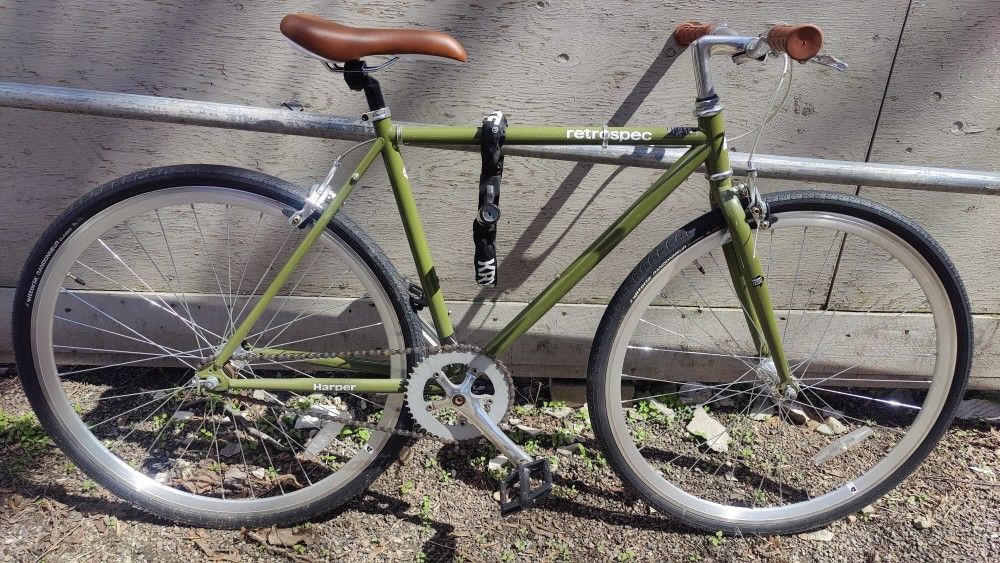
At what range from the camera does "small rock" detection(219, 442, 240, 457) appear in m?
2.66

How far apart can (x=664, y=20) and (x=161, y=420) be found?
7.72 feet

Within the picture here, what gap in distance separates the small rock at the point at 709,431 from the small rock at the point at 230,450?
176 cm

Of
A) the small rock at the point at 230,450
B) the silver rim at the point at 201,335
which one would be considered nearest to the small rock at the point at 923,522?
the silver rim at the point at 201,335

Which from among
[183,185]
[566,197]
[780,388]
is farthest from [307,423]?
[780,388]

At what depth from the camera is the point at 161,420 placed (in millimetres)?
2742

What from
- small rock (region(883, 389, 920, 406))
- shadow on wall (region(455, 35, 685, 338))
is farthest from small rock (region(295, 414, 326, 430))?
small rock (region(883, 389, 920, 406))

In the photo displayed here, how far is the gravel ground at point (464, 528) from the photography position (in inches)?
91.0

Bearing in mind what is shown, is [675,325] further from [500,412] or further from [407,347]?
[407,347]

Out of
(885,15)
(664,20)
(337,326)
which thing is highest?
(885,15)

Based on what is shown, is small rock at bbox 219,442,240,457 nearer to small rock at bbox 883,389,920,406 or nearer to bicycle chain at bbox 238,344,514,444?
bicycle chain at bbox 238,344,514,444

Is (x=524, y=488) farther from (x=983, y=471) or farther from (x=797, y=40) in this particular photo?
(x=983, y=471)

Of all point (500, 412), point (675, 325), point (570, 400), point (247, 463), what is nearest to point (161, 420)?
point (247, 463)

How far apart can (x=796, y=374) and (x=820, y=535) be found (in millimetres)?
685

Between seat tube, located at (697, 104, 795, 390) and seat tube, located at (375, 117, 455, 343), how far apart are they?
0.84 metres
